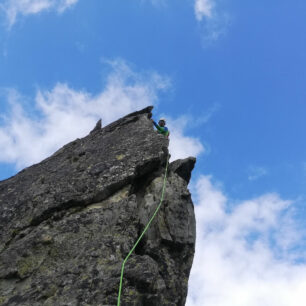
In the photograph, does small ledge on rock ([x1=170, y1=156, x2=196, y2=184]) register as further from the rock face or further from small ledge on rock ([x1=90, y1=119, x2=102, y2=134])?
small ledge on rock ([x1=90, y1=119, x2=102, y2=134])

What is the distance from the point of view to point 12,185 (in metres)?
14.5

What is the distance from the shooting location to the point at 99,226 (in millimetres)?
10156

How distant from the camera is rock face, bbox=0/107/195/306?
329 inches

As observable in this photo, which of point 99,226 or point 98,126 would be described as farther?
point 98,126

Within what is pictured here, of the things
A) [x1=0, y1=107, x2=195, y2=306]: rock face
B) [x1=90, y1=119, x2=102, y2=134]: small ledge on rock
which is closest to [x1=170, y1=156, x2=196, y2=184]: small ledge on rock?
[x1=0, y1=107, x2=195, y2=306]: rock face

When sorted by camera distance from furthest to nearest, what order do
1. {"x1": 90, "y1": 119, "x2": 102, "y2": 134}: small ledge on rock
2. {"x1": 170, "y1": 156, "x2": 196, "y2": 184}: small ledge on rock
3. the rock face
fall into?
1. {"x1": 90, "y1": 119, "x2": 102, "y2": 134}: small ledge on rock
2. {"x1": 170, "y1": 156, "x2": 196, "y2": 184}: small ledge on rock
3. the rock face

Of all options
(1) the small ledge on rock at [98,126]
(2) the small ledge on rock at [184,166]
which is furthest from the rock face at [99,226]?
(1) the small ledge on rock at [98,126]

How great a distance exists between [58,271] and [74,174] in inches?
180

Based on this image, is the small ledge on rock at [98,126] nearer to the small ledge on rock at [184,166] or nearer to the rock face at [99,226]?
the rock face at [99,226]

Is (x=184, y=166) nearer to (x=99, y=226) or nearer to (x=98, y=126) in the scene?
(x=98, y=126)

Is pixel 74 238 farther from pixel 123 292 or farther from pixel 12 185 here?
pixel 12 185

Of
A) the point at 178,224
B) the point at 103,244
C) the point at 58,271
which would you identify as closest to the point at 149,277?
the point at 103,244

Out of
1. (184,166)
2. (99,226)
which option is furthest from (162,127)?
(99,226)

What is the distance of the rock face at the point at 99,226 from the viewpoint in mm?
8359
